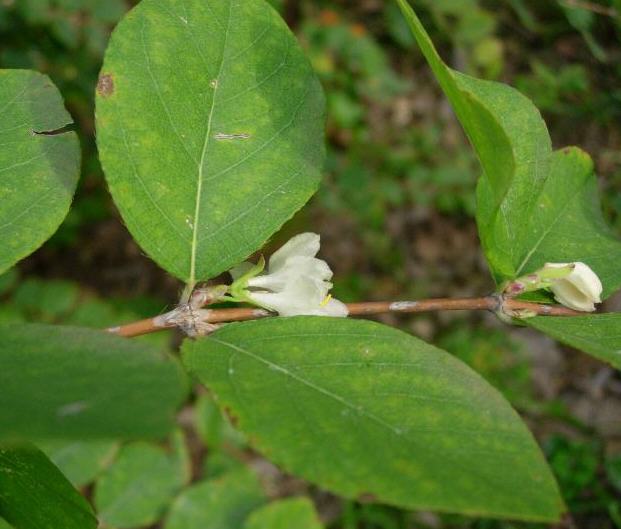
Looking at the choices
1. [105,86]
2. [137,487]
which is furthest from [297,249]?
[137,487]

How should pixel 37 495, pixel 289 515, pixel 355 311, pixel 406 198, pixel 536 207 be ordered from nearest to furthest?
pixel 37 495 < pixel 355 311 < pixel 536 207 < pixel 289 515 < pixel 406 198

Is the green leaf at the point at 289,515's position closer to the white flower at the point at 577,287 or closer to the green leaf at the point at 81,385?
the white flower at the point at 577,287

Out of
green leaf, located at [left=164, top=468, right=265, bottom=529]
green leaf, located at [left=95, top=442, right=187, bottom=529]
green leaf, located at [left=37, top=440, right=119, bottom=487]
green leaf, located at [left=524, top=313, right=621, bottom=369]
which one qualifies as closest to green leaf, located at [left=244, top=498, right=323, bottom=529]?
green leaf, located at [left=164, top=468, right=265, bottom=529]

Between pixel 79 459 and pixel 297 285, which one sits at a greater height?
pixel 297 285

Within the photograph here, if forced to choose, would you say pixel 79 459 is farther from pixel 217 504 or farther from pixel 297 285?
pixel 297 285

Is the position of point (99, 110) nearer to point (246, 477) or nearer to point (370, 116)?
point (246, 477)

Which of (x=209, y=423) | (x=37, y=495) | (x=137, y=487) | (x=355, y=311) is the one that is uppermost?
(x=355, y=311)

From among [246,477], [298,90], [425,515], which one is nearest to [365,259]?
[425,515]
